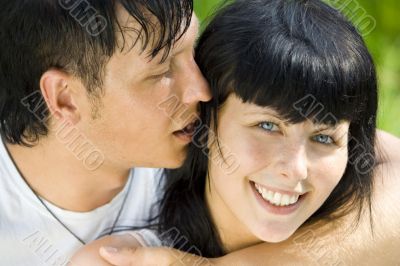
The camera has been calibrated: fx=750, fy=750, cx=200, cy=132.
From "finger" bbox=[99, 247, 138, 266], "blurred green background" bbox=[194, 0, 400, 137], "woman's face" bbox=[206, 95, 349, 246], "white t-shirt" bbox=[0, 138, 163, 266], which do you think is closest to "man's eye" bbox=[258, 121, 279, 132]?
"woman's face" bbox=[206, 95, 349, 246]

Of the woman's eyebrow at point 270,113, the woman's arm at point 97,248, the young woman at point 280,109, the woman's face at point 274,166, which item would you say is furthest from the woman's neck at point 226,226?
the woman's eyebrow at point 270,113

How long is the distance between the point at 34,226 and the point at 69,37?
26.0 inches

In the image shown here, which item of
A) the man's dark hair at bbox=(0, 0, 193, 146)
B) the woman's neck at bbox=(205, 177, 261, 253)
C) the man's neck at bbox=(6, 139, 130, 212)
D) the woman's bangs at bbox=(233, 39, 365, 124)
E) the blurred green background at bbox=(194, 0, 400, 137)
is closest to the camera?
the woman's bangs at bbox=(233, 39, 365, 124)

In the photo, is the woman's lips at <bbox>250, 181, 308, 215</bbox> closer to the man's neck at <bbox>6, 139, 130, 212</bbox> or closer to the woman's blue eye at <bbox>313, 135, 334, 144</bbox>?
the woman's blue eye at <bbox>313, 135, 334, 144</bbox>

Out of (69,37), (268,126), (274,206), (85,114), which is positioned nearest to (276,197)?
(274,206)

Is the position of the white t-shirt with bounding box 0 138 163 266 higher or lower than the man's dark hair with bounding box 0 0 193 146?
lower

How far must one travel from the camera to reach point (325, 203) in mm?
2289

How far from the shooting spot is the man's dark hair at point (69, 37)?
2.10 meters

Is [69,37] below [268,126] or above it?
above

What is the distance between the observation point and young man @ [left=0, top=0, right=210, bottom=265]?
6.95 feet

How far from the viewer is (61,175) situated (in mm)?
2420

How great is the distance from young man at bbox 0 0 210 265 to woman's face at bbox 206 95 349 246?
17 centimetres

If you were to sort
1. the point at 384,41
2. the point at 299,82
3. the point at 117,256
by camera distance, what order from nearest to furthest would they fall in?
the point at 299,82 < the point at 117,256 < the point at 384,41

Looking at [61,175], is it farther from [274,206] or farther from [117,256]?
[274,206]
